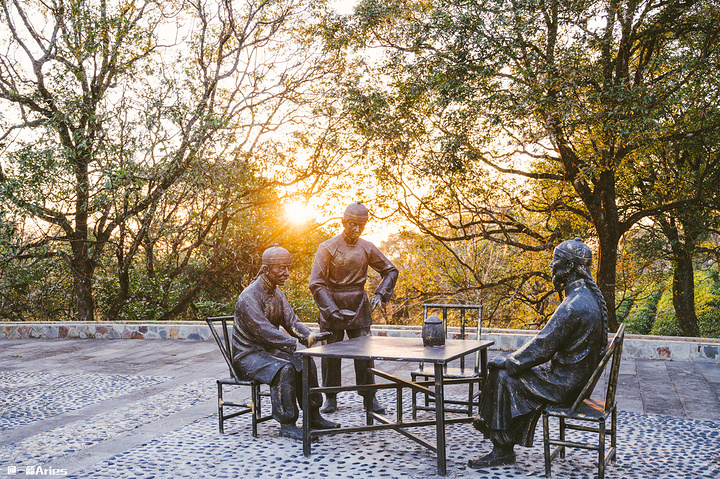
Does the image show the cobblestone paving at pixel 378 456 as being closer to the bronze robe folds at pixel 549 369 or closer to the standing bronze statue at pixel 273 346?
the standing bronze statue at pixel 273 346

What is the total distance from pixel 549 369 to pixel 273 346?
1.87 meters

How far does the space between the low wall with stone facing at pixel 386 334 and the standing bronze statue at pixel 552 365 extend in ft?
13.8

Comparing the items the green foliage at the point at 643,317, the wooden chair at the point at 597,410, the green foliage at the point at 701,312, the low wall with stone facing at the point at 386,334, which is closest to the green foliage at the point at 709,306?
the green foliage at the point at 701,312

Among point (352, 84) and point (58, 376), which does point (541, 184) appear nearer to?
point (352, 84)

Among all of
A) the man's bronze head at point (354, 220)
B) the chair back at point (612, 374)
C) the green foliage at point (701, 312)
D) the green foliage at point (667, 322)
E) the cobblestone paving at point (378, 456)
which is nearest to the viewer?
the chair back at point (612, 374)

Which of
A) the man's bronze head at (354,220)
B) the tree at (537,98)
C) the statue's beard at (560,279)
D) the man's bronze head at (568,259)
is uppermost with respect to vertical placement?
the tree at (537,98)

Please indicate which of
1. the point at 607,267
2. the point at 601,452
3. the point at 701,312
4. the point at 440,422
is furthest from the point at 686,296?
the point at 440,422

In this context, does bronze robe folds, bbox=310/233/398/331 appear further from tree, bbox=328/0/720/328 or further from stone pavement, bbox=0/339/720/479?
tree, bbox=328/0/720/328

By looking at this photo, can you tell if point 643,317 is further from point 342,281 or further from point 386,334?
point 342,281

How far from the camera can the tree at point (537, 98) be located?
305 inches

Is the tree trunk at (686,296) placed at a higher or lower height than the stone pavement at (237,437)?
higher

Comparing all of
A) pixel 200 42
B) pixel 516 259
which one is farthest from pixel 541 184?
pixel 200 42

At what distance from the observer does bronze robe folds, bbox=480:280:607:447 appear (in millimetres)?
3129

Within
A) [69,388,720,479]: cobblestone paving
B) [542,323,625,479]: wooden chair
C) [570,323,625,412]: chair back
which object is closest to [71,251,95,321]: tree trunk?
[69,388,720,479]: cobblestone paving
